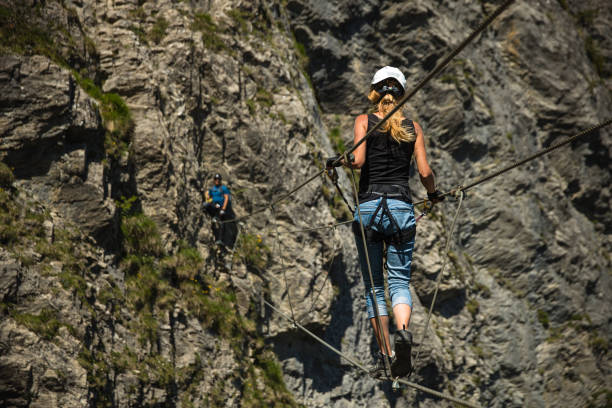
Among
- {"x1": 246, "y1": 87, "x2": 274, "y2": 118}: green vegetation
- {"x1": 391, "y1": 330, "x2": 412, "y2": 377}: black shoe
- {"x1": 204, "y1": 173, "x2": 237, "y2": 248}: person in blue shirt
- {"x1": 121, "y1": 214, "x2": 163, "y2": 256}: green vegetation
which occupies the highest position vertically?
{"x1": 246, "y1": 87, "x2": 274, "y2": 118}: green vegetation

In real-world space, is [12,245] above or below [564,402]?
above

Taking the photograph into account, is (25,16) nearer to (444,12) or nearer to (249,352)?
(249,352)

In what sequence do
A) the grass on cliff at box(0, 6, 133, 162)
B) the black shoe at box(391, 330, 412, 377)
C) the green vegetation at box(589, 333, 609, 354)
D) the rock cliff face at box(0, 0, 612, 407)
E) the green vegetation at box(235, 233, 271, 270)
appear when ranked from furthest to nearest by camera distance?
1. the green vegetation at box(589, 333, 609, 354)
2. the green vegetation at box(235, 233, 271, 270)
3. the grass on cliff at box(0, 6, 133, 162)
4. the rock cliff face at box(0, 0, 612, 407)
5. the black shoe at box(391, 330, 412, 377)

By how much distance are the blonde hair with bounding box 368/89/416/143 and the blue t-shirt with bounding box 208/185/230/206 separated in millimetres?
6876

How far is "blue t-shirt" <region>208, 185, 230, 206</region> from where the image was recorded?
1095cm

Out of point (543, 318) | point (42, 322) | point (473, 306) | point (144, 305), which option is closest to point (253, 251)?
point (144, 305)

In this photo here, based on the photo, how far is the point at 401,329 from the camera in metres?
3.99

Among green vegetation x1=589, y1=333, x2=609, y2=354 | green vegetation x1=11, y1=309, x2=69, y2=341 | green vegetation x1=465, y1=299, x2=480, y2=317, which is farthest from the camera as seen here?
green vegetation x1=589, y1=333, x2=609, y2=354

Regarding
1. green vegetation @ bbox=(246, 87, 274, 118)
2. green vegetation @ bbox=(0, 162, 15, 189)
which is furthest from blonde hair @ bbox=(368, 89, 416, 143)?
green vegetation @ bbox=(246, 87, 274, 118)

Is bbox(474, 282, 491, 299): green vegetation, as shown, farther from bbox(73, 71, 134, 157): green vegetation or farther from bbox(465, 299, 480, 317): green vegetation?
bbox(73, 71, 134, 157): green vegetation

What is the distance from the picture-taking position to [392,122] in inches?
179

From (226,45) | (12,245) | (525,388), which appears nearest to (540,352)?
(525,388)

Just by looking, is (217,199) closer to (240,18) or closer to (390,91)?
(240,18)

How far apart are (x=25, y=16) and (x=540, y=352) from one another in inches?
733
